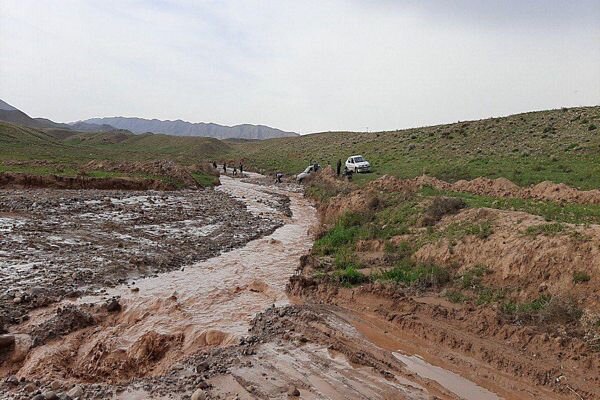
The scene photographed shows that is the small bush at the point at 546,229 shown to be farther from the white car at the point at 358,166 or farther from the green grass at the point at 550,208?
the white car at the point at 358,166

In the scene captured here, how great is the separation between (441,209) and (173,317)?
29.6 ft

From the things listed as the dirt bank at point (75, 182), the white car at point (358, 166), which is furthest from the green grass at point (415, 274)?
the dirt bank at point (75, 182)

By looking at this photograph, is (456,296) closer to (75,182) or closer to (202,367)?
(202,367)

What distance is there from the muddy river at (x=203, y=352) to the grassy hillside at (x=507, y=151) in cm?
1389

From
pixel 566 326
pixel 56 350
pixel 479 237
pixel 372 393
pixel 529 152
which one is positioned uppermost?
pixel 529 152

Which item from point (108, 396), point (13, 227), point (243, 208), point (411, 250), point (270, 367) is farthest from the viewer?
point (243, 208)

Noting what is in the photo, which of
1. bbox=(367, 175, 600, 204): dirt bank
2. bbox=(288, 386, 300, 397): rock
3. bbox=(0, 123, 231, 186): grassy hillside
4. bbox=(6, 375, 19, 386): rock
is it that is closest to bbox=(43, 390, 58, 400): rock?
bbox=(6, 375, 19, 386): rock

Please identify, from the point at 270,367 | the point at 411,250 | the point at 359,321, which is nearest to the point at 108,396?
the point at 270,367

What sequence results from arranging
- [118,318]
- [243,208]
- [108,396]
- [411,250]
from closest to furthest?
1. [108,396]
2. [118,318]
3. [411,250]
4. [243,208]

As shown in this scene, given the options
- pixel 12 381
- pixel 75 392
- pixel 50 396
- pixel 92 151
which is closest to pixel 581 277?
pixel 75 392

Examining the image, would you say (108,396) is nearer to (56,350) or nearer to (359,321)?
(56,350)

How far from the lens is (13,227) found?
604 inches

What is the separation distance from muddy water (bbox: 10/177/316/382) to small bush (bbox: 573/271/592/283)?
6309 millimetres

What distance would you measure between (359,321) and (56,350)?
19.3 feet
